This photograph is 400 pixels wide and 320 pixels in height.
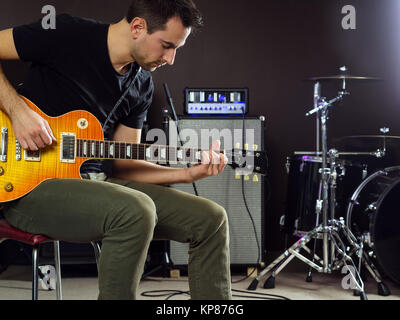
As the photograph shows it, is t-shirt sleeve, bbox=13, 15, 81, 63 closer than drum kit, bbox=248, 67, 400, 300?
Yes

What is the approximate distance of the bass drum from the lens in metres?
3.11

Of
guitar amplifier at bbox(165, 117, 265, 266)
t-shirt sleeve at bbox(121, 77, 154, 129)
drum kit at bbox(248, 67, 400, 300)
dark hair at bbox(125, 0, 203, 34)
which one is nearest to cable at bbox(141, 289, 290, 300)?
drum kit at bbox(248, 67, 400, 300)

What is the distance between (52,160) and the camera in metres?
1.75

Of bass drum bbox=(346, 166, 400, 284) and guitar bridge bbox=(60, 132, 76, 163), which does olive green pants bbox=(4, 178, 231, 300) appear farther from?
bass drum bbox=(346, 166, 400, 284)

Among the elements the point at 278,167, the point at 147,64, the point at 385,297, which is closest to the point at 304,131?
the point at 278,167

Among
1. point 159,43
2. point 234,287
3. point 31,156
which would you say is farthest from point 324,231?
point 31,156

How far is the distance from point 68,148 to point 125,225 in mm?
Result: 390

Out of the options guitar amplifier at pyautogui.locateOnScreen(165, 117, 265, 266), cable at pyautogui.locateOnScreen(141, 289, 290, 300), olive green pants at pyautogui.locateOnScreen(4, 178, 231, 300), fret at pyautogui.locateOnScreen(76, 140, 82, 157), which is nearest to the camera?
olive green pants at pyautogui.locateOnScreen(4, 178, 231, 300)

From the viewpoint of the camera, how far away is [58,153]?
175 centimetres

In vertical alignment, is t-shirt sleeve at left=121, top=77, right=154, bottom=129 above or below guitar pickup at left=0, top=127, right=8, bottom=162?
above

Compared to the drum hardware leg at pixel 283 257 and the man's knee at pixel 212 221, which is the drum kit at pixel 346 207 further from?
the man's knee at pixel 212 221

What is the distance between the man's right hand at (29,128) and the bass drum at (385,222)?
2111 millimetres

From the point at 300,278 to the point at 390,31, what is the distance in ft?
7.08

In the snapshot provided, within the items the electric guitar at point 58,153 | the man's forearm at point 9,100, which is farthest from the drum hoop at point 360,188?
the man's forearm at point 9,100
